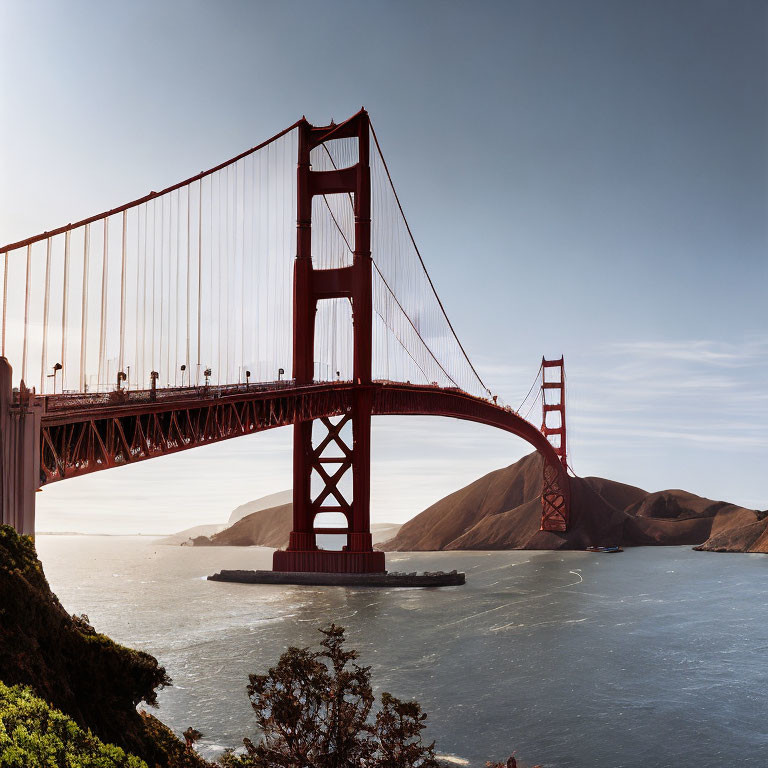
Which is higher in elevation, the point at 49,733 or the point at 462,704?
the point at 49,733

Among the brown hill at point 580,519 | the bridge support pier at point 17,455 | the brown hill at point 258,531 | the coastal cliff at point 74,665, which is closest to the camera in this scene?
the coastal cliff at point 74,665

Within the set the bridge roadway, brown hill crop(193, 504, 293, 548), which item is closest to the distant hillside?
brown hill crop(193, 504, 293, 548)

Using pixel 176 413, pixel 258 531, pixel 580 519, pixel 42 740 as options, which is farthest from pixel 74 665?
pixel 258 531

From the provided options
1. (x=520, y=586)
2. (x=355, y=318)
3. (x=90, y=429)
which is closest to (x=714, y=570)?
(x=520, y=586)

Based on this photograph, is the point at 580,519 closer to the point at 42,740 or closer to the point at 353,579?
the point at 353,579

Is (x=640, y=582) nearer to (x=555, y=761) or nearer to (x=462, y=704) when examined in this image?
(x=462, y=704)

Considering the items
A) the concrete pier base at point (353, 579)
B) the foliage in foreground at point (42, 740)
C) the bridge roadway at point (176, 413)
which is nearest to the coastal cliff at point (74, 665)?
the foliage in foreground at point (42, 740)

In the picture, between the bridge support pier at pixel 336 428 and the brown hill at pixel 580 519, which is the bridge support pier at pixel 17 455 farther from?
the brown hill at pixel 580 519
